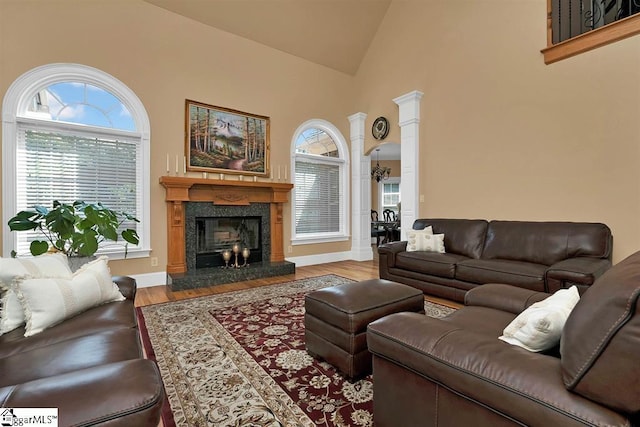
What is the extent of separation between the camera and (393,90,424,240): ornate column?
16.8ft

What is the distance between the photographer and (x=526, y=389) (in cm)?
85

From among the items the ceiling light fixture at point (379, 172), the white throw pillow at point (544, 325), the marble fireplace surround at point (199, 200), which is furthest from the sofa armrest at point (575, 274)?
the ceiling light fixture at point (379, 172)

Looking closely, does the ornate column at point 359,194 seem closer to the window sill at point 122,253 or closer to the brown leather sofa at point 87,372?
the window sill at point 122,253

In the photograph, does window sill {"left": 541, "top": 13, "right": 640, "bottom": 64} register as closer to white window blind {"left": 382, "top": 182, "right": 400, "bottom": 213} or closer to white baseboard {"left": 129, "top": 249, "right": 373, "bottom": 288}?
white baseboard {"left": 129, "top": 249, "right": 373, "bottom": 288}

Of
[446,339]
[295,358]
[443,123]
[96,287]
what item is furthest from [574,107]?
[96,287]

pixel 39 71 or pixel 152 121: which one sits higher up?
pixel 39 71

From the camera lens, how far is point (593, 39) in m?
3.37

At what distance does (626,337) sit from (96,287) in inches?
91.6

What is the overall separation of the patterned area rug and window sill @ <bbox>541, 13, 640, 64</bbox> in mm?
3289

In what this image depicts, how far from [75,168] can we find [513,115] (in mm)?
5663

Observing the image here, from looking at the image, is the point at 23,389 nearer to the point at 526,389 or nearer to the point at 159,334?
the point at 526,389

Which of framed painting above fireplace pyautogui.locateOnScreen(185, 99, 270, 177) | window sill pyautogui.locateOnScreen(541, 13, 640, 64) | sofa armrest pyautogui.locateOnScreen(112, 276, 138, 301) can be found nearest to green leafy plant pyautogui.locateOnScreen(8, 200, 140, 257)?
sofa armrest pyautogui.locateOnScreen(112, 276, 138, 301)

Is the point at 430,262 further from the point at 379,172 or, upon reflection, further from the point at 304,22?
the point at 379,172

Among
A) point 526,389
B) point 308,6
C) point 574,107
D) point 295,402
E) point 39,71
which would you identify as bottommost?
point 295,402
